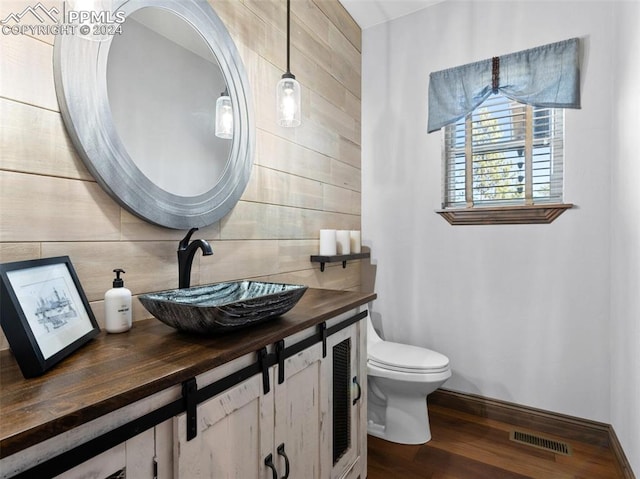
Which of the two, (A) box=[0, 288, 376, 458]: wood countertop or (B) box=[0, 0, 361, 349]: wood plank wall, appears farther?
(B) box=[0, 0, 361, 349]: wood plank wall

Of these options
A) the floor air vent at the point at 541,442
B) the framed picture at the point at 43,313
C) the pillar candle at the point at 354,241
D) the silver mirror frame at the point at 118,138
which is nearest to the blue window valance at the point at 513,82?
the pillar candle at the point at 354,241

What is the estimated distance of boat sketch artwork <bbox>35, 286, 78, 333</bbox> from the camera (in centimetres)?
83

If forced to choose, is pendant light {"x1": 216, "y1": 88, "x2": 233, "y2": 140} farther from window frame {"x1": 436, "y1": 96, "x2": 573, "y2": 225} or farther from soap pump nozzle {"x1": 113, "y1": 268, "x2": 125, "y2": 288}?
window frame {"x1": 436, "y1": 96, "x2": 573, "y2": 225}

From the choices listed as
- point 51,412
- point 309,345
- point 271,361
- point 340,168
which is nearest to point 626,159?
point 340,168

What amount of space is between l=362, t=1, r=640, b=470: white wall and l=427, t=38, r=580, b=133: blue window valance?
61mm

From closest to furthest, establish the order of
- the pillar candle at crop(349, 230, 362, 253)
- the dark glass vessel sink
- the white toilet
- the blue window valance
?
the dark glass vessel sink < the white toilet < the blue window valance < the pillar candle at crop(349, 230, 362, 253)

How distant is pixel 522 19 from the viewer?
2.26 meters

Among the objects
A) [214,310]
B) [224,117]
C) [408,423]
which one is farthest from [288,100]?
[408,423]

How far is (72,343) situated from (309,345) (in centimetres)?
69

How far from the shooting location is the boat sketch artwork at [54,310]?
2.72 ft

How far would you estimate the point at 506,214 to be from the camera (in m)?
2.29

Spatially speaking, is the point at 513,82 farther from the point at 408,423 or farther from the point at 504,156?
the point at 408,423

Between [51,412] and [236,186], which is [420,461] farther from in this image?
[51,412]

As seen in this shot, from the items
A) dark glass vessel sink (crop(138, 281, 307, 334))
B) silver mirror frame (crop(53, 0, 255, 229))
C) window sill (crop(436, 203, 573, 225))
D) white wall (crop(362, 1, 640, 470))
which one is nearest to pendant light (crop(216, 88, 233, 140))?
silver mirror frame (crop(53, 0, 255, 229))
